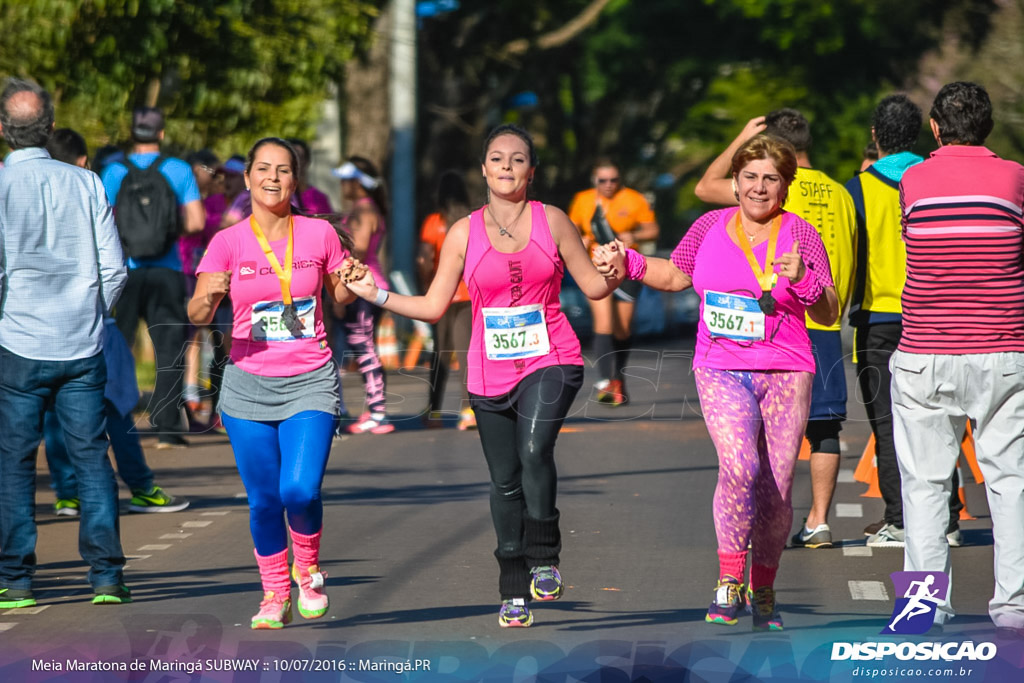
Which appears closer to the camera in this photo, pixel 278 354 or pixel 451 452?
pixel 278 354

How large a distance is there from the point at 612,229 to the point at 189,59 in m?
4.90

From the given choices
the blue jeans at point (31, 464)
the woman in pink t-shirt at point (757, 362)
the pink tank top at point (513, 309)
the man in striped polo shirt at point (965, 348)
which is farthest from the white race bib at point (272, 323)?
the man in striped polo shirt at point (965, 348)

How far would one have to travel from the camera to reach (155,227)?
38.9 feet

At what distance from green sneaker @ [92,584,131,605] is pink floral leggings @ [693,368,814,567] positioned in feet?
7.93

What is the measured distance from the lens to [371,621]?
23.0 ft

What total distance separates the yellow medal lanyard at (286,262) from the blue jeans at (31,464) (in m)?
1.06

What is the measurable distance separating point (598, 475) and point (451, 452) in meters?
1.45

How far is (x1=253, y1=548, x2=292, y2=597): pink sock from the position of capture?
22.1 feet

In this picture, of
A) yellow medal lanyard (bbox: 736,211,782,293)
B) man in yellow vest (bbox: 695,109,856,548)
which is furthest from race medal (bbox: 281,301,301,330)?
man in yellow vest (bbox: 695,109,856,548)

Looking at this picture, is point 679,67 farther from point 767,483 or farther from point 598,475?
point 767,483

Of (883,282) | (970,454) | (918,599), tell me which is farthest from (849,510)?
(918,599)

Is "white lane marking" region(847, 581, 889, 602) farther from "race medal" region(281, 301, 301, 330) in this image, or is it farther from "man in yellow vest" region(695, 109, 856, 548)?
"race medal" region(281, 301, 301, 330)

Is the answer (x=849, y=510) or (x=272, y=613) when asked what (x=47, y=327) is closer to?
(x=272, y=613)

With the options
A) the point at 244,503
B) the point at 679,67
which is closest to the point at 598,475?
the point at 244,503
